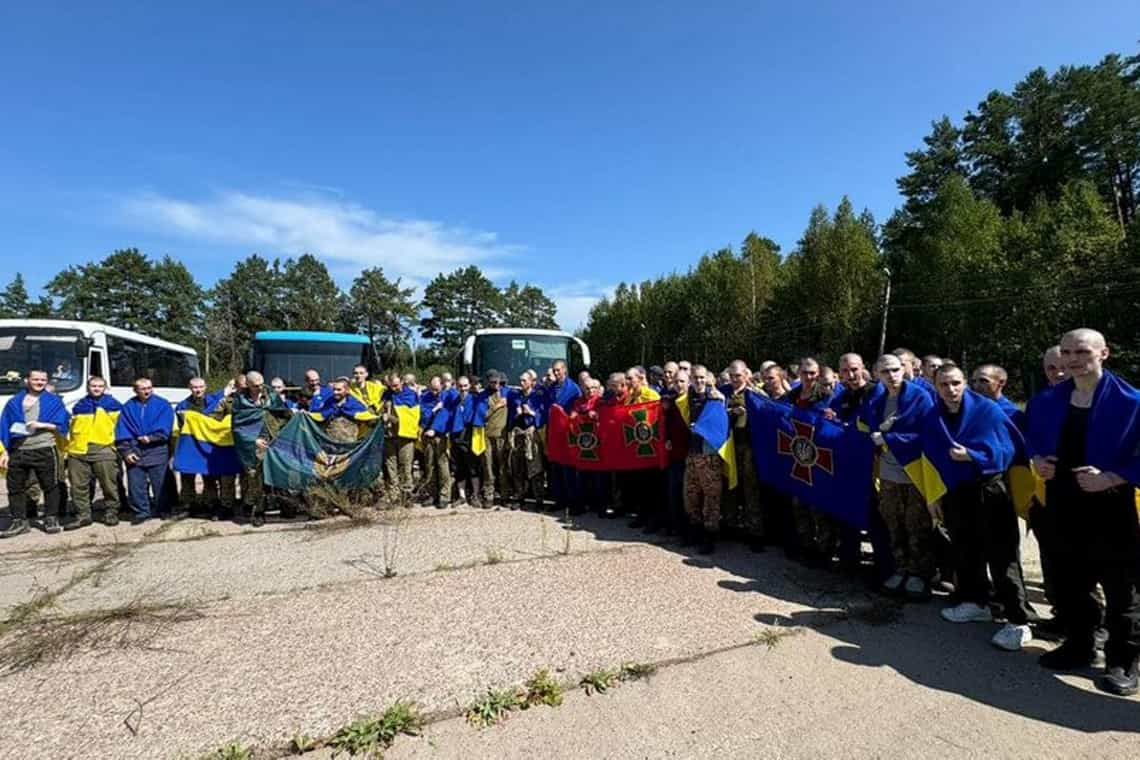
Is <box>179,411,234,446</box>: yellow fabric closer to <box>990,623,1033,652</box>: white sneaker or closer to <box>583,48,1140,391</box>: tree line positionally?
<box>990,623,1033,652</box>: white sneaker

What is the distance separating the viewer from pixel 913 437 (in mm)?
4176

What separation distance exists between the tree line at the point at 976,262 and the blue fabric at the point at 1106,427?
79.6 feet

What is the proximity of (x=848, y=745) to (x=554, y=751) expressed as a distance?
142cm

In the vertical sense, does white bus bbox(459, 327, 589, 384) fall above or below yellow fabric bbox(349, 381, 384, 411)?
above

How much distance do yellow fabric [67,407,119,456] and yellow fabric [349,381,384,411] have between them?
292cm

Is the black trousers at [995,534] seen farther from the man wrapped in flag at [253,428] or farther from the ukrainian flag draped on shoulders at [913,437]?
the man wrapped in flag at [253,428]

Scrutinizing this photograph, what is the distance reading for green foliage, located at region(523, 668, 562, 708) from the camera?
10.1ft

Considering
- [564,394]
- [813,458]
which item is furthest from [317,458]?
[813,458]

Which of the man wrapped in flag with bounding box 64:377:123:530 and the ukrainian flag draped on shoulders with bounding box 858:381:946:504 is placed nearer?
the ukrainian flag draped on shoulders with bounding box 858:381:946:504

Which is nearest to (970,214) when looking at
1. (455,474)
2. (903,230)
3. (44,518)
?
(903,230)

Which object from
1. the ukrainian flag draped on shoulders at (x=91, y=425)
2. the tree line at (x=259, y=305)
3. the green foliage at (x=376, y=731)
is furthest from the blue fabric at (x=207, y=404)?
the tree line at (x=259, y=305)

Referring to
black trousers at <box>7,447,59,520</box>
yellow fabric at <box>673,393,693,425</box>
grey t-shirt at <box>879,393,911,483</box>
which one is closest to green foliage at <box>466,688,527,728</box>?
grey t-shirt at <box>879,393,911,483</box>

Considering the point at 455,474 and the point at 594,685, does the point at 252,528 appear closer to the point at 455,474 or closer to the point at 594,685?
the point at 455,474

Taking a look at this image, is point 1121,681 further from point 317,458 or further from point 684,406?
point 317,458
